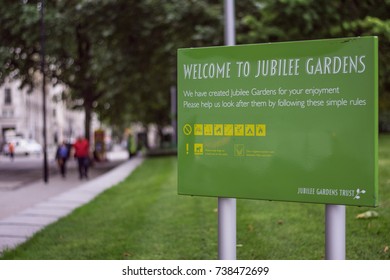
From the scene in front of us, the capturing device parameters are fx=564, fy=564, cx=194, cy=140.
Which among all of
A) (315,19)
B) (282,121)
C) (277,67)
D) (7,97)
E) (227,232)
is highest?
(7,97)

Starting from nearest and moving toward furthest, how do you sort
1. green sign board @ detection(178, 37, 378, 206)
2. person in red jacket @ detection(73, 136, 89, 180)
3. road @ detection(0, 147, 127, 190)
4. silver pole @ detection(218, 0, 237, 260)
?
green sign board @ detection(178, 37, 378, 206), silver pole @ detection(218, 0, 237, 260), road @ detection(0, 147, 127, 190), person in red jacket @ detection(73, 136, 89, 180)

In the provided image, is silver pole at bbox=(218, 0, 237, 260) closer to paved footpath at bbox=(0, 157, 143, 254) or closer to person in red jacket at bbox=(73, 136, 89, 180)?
paved footpath at bbox=(0, 157, 143, 254)

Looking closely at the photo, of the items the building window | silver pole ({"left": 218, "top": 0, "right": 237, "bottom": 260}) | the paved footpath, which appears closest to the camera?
silver pole ({"left": 218, "top": 0, "right": 237, "bottom": 260})

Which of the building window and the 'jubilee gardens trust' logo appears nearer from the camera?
the 'jubilee gardens trust' logo

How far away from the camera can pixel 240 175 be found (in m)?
3.75

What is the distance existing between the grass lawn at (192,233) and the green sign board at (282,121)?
2727 millimetres

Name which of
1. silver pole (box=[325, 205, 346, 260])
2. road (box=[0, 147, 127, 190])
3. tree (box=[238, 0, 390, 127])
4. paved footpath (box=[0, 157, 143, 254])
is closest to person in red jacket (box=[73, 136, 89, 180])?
paved footpath (box=[0, 157, 143, 254])

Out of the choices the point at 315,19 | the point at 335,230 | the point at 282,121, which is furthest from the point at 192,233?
the point at 315,19

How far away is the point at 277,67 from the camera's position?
11.7 feet

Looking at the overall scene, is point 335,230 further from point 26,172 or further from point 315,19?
point 26,172

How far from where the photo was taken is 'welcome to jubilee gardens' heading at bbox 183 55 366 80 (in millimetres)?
3361

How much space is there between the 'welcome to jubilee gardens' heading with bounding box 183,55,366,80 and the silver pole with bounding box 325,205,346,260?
88 cm

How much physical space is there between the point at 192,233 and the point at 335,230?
4484 millimetres
